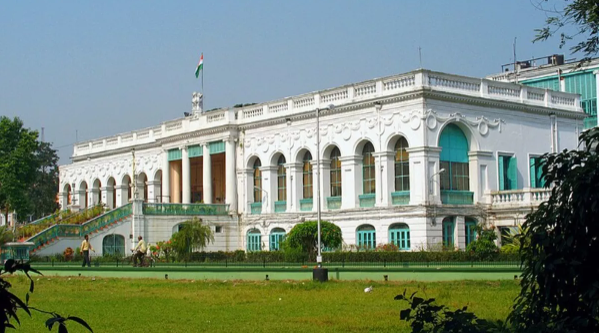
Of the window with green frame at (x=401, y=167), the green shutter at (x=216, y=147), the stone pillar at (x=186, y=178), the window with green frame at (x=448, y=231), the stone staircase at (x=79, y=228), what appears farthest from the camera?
the stone pillar at (x=186, y=178)

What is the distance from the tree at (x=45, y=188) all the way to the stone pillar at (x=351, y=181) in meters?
49.3

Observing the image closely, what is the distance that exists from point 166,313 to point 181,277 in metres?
13.3

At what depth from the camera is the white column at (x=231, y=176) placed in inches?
2137

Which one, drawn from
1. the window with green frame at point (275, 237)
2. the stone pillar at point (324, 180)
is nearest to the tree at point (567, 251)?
the stone pillar at point (324, 180)

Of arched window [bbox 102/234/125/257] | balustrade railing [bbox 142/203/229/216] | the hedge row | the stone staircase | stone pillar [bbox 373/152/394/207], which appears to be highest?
stone pillar [bbox 373/152/394/207]

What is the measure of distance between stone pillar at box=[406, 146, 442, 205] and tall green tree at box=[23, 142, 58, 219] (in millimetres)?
54433

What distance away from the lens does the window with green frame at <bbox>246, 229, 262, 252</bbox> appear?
53.2 meters

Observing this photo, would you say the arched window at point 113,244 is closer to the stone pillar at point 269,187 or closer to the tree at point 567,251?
the stone pillar at point 269,187

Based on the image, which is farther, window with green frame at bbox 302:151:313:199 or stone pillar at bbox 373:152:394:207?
Result: window with green frame at bbox 302:151:313:199

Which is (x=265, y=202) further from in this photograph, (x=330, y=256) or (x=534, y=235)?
(x=534, y=235)

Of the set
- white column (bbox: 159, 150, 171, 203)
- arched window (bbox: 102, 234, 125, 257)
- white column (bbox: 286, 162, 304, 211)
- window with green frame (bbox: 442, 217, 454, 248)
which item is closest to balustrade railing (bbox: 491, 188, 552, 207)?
window with green frame (bbox: 442, 217, 454, 248)

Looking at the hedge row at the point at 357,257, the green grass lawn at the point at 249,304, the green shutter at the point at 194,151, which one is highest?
the green shutter at the point at 194,151

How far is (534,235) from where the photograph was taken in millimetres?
9617

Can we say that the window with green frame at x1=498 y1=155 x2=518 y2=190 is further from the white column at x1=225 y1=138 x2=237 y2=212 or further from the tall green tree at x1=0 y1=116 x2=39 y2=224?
the tall green tree at x1=0 y1=116 x2=39 y2=224
